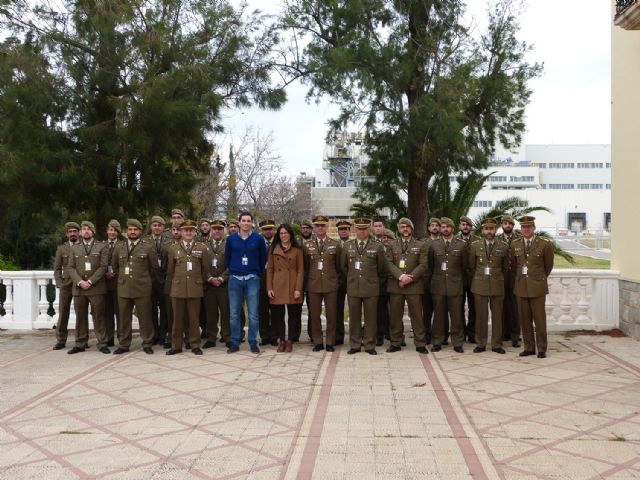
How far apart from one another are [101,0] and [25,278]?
4586 millimetres

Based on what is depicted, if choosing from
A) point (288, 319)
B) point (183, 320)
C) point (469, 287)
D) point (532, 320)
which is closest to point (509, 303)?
point (469, 287)

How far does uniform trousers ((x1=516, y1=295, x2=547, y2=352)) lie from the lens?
702cm

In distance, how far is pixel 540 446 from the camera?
414 cm

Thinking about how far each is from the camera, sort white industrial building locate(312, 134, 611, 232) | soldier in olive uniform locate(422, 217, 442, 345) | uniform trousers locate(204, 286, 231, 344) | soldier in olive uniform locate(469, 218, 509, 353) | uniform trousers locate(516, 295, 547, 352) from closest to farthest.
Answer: uniform trousers locate(516, 295, 547, 352)
soldier in olive uniform locate(469, 218, 509, 353)
soldier in olive uniform locate(422, 217, 442, 345)
uniform trousers locate(204, 286, 231, 344)
white industrial building locate(312, 134, 611, 232)

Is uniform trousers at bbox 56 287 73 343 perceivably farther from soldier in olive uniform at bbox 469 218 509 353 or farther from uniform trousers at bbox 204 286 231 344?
soldier in olive uniform at bbox 469 218 509 353

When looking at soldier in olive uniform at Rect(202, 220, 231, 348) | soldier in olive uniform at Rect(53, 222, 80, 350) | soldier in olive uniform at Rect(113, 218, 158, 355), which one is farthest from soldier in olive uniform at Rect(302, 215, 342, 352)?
soldier in olive uniform at Rect(53, 222, 80, 350)

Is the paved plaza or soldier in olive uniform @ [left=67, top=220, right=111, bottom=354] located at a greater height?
soldier in olive uniform @ [left=67, top=220, right=111, bottom=354]

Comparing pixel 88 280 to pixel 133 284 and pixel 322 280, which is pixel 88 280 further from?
pixel 322 280

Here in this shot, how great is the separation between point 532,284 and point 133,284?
456 centimetres

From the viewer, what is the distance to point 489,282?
289 inches

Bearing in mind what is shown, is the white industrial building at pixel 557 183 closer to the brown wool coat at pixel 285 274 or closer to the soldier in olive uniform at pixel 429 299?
the soldier in olive uniform at pixel 429 299

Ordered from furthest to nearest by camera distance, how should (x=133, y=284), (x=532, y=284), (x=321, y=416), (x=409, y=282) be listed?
(x=133, y=284) < (x=409, y=282) < (x=532, y=284) < (x=321, y=416)

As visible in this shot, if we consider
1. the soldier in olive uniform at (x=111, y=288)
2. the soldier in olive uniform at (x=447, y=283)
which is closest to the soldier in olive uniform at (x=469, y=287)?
the soldier in olive uniform at (x=447, y=283)

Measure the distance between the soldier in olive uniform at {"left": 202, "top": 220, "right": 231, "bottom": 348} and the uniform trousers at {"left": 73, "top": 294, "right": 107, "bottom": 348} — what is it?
3.99 feet
